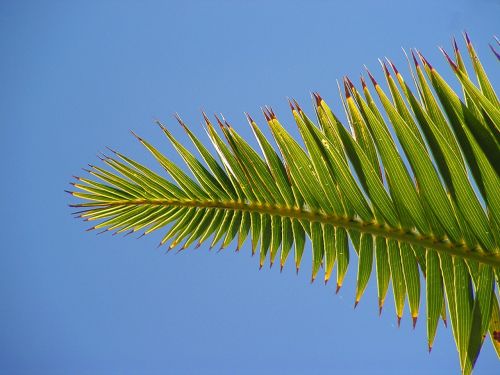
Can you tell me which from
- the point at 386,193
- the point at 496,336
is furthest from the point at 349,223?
the point at 496,336

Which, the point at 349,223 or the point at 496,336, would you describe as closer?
the point at 496,336

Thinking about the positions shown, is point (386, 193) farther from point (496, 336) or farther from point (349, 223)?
point (496, 336)

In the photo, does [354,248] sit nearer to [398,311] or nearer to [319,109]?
[398,311]

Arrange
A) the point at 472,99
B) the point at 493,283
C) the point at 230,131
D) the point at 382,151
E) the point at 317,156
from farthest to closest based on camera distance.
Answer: the point at 230,131
the point at 317,156
the point at 382,151
the point at 493,283
the point at 472,99

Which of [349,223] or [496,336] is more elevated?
[349,223]

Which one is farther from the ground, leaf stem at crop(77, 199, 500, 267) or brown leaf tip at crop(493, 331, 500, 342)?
leaf stem at crop(77, 199, 500, 267)

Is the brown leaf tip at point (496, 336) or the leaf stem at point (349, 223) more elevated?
the leaf stem at point (349, 223)

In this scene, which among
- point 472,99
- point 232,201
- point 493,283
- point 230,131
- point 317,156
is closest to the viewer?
point 472,99

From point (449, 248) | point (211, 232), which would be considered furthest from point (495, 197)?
point (211, 232)
